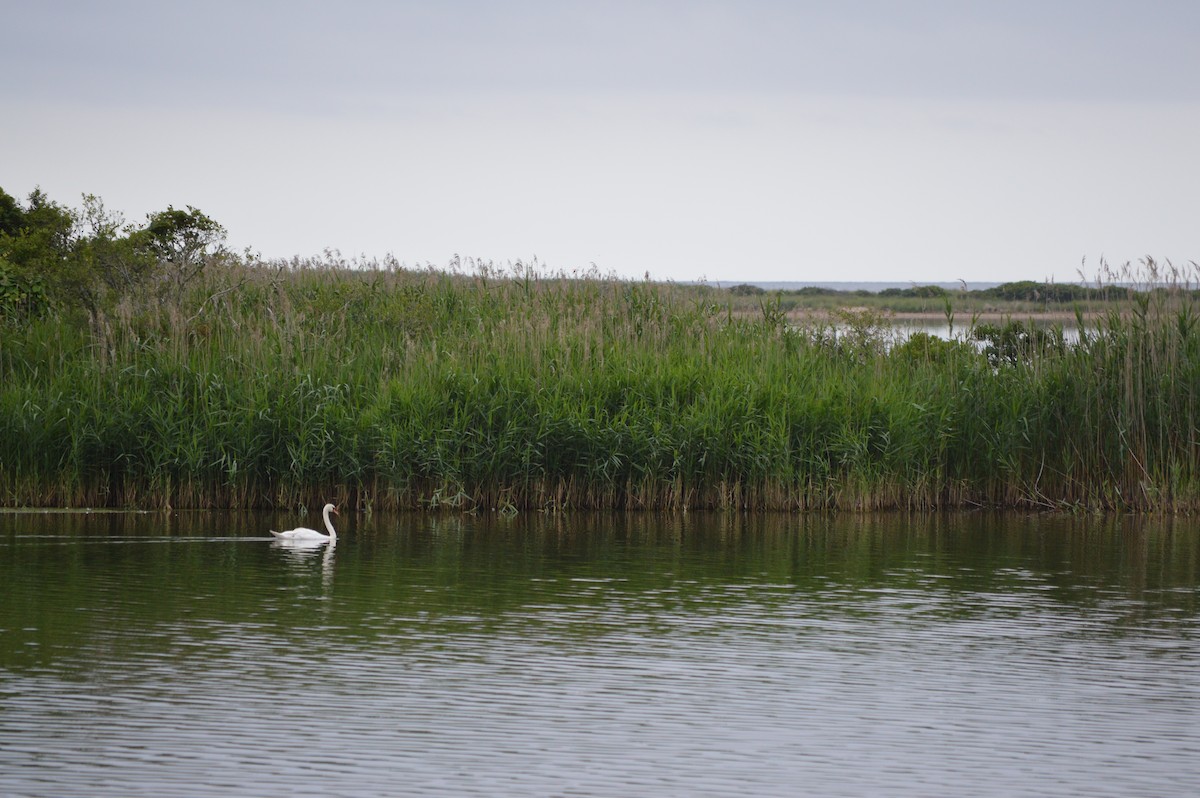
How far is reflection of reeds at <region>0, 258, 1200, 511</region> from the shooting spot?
60.6 ft

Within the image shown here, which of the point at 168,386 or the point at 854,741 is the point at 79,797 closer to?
the point at 854,741

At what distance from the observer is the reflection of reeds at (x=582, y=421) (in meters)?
18.5

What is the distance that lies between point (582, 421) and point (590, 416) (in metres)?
0.65

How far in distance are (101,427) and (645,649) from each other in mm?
10593

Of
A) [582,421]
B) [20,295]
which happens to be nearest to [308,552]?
[582,421]

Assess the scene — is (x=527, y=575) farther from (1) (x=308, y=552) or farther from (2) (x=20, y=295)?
(2) (x=20, y=295)

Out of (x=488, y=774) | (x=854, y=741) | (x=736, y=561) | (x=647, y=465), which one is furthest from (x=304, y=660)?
(x=647, y=465)

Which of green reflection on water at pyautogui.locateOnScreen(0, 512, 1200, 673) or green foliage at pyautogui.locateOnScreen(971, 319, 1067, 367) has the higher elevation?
green foliage at pyautogui.locateOnScreen(971, 319, 1067, 367)

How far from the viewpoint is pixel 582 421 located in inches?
732

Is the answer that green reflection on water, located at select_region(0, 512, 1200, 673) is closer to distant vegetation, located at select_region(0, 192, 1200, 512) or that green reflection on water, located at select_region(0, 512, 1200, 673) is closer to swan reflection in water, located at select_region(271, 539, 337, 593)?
A: swan reflection in water, located at select_region(271, 539, 337, 593)

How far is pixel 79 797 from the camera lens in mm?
6617

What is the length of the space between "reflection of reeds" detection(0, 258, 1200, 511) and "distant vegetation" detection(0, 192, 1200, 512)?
0.04m

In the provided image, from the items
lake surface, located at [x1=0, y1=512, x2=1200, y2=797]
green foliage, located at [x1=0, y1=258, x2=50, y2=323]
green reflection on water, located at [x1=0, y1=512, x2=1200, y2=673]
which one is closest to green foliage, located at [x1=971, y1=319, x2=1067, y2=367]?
green reflection on water, located at [x1=0, y1=512, x2=1200, y2=673]

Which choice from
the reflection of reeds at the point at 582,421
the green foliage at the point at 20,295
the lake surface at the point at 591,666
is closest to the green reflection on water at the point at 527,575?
the lake surface at the point at 591,666
